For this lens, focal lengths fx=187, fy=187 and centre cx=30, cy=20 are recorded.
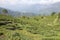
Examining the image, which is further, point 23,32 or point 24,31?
point 24,31

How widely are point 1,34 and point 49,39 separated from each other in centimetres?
788

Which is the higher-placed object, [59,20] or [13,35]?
[13,35]

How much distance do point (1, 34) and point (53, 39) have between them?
869 centimetres

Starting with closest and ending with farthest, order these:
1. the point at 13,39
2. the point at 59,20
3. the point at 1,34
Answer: the point at 13,39, the point at 1,34, the point at 59,20

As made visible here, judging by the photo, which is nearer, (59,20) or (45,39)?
(45,39)

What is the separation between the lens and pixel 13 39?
25484mm

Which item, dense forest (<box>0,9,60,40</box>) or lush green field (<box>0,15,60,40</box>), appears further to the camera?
dense forest (<box>0,9,60,40</box>)

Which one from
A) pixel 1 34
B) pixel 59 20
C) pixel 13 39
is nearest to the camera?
→ pixel 13 39

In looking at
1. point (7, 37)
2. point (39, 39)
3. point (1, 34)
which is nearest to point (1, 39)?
point (7, 37)

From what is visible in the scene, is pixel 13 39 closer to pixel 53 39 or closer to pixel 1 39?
pixel 1 39

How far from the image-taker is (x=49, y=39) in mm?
30859

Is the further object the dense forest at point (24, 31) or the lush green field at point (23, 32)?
the dense forest at point (24, 31)

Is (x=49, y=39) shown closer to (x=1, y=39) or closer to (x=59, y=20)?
(x=1, y=39)

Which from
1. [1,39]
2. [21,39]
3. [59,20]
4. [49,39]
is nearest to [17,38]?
[21,39]
